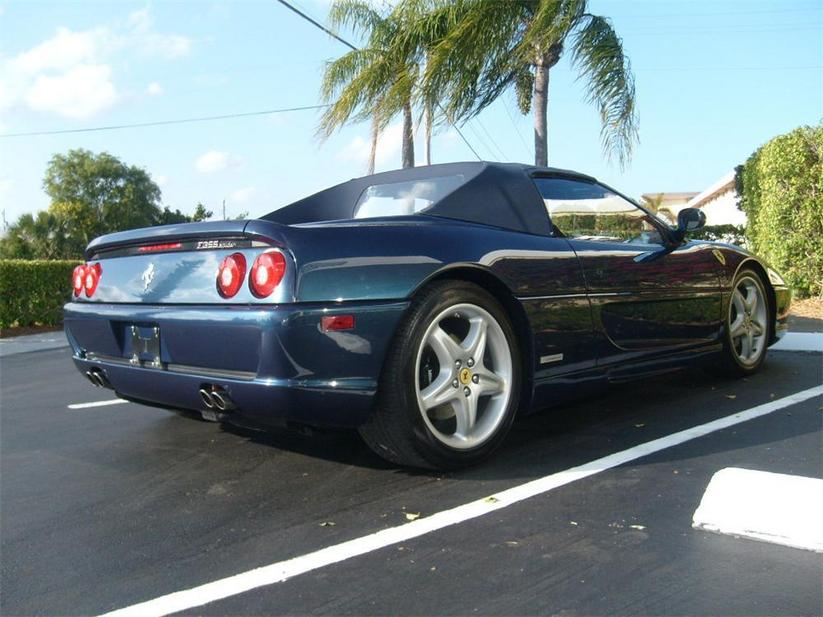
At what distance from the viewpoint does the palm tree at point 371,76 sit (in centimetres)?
1293

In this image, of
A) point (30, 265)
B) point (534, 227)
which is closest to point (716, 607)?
point (534, 227)

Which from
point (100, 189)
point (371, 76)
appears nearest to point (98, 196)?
point (100, 189)

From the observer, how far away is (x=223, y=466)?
3475 millimetres

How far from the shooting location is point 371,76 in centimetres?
1373

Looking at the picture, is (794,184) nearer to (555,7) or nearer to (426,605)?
(555,7)

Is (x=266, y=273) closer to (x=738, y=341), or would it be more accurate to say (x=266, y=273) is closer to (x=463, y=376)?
(x=463, y=376)

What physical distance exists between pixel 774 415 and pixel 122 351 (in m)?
3.32

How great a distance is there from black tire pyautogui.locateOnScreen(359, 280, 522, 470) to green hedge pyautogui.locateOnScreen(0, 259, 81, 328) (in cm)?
1281

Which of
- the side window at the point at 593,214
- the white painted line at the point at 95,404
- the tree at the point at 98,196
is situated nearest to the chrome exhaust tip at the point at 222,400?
the side window at the point at 593,214

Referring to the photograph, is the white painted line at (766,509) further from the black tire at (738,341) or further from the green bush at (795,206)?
the green bush at (795,206)

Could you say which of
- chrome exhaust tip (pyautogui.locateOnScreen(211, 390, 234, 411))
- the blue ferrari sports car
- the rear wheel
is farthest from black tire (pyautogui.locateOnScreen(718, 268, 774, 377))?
chrome exhaust tip (pyautogui.locateOnScreen(211, 390, 234, 411))

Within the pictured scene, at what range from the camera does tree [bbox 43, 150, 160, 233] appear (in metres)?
59.3

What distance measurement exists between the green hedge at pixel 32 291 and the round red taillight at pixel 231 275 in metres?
12.6

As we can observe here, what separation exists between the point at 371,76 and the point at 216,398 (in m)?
11.7
